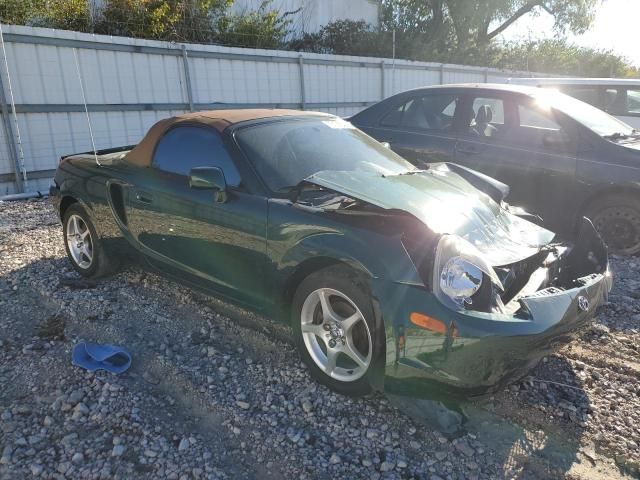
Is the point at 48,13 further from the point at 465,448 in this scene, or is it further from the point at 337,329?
the point at 465,448

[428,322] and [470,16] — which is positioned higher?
[470,16]

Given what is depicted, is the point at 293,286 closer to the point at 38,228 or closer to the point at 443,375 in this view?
the point at 443,375

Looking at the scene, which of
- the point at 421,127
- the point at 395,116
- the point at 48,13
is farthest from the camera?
the point at 48,13

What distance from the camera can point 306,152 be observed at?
3484 millimetres

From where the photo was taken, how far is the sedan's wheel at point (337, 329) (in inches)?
105

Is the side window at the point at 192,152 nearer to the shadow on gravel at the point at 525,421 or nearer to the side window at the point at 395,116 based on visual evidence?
the shadow on gravel at the point at 525,421

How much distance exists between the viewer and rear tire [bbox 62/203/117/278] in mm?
4352

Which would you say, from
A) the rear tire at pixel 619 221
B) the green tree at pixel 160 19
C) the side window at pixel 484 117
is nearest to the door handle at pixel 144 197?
the side window at pixel 484 117

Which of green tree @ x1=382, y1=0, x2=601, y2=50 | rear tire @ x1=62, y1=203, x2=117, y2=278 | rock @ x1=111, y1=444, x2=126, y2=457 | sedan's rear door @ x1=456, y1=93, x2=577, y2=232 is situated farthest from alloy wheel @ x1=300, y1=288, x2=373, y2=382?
green tree @ x1=382, y1=0, x2=601, y2=50

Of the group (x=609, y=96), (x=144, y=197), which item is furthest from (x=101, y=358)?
(x=609, y=96)

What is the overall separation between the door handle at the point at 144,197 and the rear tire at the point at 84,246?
768 millimetres

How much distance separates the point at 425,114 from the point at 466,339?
429cm

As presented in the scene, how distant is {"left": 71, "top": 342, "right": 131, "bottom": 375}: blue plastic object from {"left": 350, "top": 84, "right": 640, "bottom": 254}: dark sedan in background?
327 cm

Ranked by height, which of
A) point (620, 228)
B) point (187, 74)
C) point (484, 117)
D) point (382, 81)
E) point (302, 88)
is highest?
point (187, 74)
